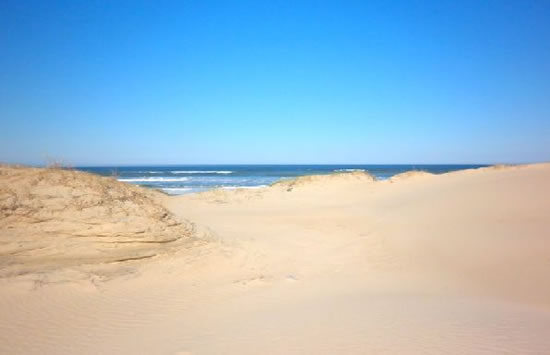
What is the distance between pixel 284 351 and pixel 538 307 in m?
4.29

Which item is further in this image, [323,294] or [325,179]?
[325,179]

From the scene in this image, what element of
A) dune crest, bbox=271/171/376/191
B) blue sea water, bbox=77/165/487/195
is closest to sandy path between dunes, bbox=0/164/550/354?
blue sea water, bbox=77/165/487/195

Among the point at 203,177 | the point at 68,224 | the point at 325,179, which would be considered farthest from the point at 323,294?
the point at 203,177

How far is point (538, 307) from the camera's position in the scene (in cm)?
517

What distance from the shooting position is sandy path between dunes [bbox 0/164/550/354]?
4.00m

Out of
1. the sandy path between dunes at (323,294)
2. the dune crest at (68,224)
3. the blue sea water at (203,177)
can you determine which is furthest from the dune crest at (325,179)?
the dune crest at (68,224)

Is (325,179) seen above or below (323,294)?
above

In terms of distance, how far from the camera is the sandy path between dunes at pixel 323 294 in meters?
4.00

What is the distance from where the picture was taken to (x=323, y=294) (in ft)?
18.8

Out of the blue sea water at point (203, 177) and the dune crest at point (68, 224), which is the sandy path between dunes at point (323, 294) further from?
the blue sea water at point (203, 177)

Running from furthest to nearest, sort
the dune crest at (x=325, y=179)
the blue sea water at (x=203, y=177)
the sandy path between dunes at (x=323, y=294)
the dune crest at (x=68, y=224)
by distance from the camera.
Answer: the blue sea water at (x=203, y=177) < the dune crest at (x=325, y=179) < the dune crest at (x=68, y=224) < the sandy path between dunes at (x=323, y=294)

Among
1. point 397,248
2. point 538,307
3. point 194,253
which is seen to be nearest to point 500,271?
point 538,307

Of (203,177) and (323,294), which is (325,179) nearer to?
(323,294)

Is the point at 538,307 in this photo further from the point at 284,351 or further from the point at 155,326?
the point at 155,326
